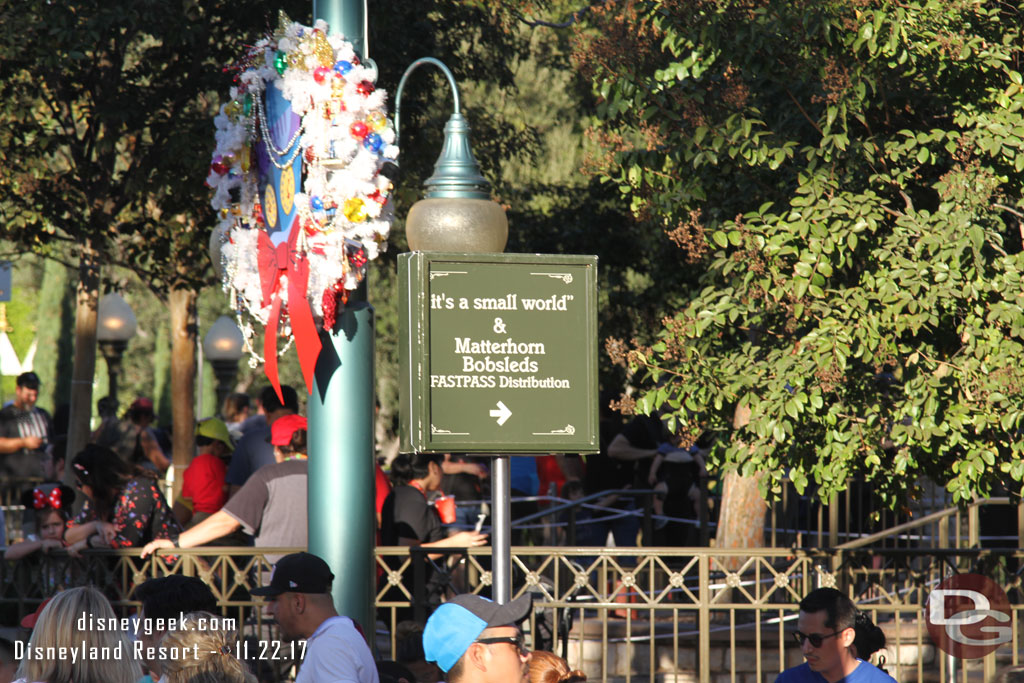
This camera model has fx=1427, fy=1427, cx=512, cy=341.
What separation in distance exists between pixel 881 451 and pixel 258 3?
6718 mm

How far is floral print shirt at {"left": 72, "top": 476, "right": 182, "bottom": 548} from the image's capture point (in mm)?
8227

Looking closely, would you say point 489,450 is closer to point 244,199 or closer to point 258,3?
point 244,199

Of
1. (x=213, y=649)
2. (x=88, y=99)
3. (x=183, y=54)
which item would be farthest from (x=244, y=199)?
(x=88, y=99)

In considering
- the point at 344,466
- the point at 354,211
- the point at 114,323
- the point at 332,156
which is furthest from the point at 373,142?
the point at 114,323

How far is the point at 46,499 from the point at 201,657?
4.84 m

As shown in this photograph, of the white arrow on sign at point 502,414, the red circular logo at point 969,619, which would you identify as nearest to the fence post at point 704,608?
the red circular logo at point 969,619

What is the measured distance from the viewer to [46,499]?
906 centimetres

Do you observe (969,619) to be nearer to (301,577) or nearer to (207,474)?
(301,577)

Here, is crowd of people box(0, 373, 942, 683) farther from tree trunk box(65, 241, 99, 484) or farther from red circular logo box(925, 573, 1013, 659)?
red circular logo box(925, 573, 1013, 659)

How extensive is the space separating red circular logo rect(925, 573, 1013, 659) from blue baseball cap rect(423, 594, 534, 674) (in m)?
4.96

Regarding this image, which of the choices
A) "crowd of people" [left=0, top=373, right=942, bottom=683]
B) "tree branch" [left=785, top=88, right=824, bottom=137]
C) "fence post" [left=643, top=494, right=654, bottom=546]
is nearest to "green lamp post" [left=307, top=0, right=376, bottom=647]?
"crowd of people" [left=0, top=373, right=942, bottom=683]

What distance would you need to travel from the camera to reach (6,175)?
1234 cm

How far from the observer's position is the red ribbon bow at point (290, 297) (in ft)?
22.5

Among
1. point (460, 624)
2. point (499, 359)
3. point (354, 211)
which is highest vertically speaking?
point (354, 211)
